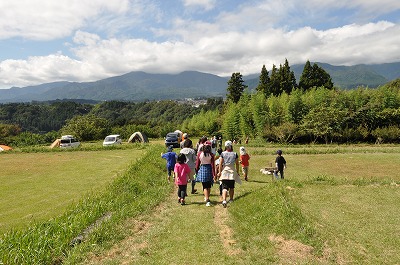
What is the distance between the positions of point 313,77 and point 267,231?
47721 mm

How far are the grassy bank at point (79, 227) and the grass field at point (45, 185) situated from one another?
4.07ft

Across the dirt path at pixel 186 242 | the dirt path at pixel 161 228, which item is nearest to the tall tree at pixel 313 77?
the dirt path at pixel 161 228

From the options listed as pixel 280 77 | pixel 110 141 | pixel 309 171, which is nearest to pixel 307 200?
pixel 309 171

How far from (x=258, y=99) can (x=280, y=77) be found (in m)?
13.7

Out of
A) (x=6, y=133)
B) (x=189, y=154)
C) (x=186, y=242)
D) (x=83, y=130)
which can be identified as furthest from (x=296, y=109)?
(x=6, y=133)

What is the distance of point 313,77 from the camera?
162 feet

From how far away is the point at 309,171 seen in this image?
16.1m

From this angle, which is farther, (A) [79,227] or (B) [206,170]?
(B) [206,170]

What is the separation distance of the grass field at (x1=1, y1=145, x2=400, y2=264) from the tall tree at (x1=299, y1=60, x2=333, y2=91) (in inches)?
1628

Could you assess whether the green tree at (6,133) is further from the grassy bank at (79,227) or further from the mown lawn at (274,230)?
the mown lawn at (274,230)

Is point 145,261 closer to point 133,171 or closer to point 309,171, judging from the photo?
point 133,171

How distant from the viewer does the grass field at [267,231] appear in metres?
5.58

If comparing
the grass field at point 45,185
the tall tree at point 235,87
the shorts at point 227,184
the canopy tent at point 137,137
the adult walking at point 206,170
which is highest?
the tall tree at point 235,87

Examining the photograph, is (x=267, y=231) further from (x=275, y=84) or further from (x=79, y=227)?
(x=275, y=84)
